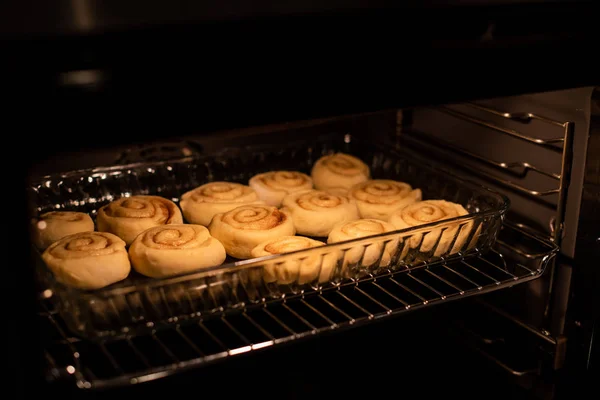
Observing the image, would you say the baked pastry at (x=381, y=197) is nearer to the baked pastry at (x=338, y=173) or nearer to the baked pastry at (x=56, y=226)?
the baked pastry at (x=338, y=173)

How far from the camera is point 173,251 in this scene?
42.5 inches

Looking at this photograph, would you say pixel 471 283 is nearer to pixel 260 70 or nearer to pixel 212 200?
pixel 212 200

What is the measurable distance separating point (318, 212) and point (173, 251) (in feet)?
1.06

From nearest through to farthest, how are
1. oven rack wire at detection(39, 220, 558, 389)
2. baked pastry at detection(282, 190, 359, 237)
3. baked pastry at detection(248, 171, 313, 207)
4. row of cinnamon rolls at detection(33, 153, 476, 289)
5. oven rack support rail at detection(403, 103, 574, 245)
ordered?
oven rack wire at detection(39, 220, 558, 389) < row of cinnamon rolls at detection(33, 153, 476, 289) < oven rack support rail at detection(403, 103, 574, 245) < baked pastry at detection(282, 190, 359, 237) < baked pastry at detection(248, 171, 313, 207)

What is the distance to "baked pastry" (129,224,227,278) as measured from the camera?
3.54 feet

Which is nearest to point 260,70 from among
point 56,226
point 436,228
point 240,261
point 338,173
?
point 240,261

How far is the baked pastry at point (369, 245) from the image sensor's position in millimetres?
1088

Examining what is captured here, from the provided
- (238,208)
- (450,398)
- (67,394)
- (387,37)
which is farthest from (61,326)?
(450,398)

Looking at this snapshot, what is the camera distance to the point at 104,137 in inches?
28.0

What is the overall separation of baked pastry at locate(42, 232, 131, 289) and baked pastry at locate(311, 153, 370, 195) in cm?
52

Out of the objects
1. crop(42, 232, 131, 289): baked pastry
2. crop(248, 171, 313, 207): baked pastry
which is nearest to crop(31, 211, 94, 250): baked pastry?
crop(42, 232, 131, 289): baked pastry

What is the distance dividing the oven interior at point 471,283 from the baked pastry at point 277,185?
13cm

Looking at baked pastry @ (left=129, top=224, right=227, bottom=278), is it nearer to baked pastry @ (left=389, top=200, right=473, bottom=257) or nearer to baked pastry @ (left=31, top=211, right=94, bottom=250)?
baked pastry @ (left=31, top=211, right=94, bottom=250)

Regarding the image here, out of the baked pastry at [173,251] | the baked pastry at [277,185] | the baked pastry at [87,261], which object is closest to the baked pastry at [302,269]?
the baked pastry at [173,251]
